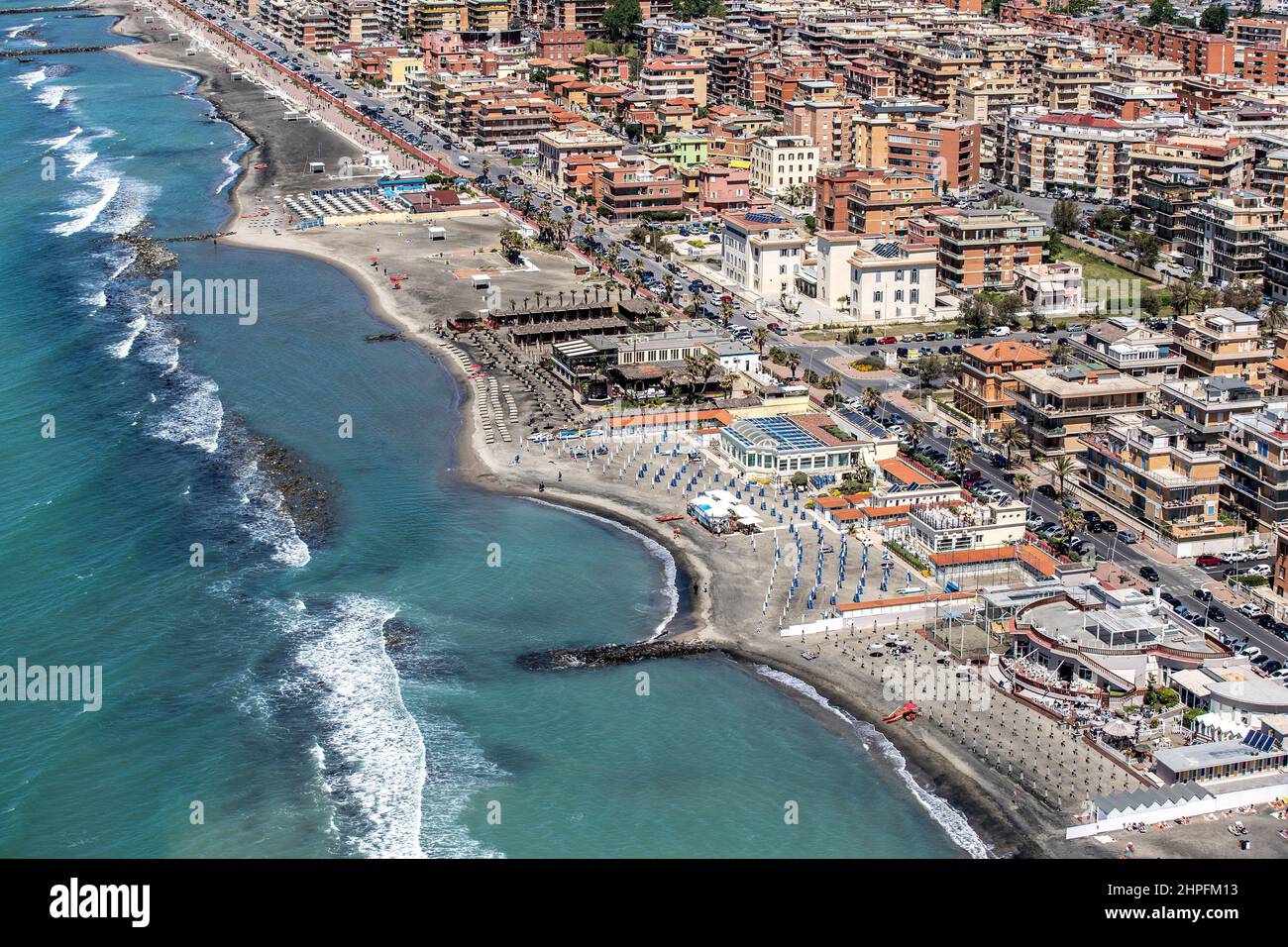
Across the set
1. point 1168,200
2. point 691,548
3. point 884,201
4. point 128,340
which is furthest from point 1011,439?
point 128,340

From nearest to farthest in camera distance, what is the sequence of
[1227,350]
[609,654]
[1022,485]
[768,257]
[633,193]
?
[609,654] → [1022,485] → [1227,350] → [768,257] → [633,193]

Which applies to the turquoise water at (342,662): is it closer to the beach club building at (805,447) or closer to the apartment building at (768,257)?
the beach club building at (805,447)

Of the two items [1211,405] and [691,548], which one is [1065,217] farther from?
[691,548]

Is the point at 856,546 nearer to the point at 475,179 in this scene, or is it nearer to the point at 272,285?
the point at 272,285

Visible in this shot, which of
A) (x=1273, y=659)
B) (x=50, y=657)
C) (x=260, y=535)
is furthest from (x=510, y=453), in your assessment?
(x=1273, y=659)

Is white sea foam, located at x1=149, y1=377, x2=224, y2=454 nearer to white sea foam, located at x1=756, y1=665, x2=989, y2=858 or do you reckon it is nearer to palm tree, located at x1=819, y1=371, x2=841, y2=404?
palm tree, located at x1=819, y1=371, x2=841, y2=404

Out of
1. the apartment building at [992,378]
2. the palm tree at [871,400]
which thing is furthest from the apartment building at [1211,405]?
the palm tree at [871,400]
